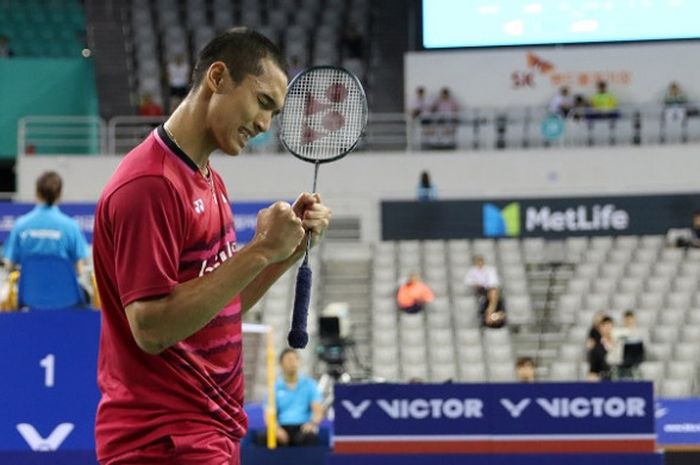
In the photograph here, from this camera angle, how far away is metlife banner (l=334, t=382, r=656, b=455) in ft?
25.3

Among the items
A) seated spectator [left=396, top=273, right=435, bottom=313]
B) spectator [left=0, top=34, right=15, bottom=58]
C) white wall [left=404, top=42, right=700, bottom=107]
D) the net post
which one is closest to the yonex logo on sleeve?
the net post

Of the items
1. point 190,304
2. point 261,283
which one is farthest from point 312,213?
point 190,304

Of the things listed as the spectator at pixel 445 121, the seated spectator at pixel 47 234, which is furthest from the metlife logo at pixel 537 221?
the seated spectator at pixel 47 234

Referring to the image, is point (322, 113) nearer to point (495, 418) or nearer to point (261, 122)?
point (261, 122)

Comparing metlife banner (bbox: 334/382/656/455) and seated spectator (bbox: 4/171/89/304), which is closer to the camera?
seated spectator (bbox: 4/171/89/304)

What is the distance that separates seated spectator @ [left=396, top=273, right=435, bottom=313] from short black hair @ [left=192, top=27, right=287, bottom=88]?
43.5 ft

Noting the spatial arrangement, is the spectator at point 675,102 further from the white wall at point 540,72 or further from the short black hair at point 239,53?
the short black hair at point 239,53

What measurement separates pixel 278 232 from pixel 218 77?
1.10 feet

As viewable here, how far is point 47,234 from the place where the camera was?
6547mm

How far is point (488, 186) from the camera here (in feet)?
63.6

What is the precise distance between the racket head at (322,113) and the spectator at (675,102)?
16224 millimetres

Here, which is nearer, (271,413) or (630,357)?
(271,413)

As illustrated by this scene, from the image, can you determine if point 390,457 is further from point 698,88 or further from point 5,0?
point 5,0

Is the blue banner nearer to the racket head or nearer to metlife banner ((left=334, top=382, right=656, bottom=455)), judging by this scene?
metlife banner ((left=334, top=382, right=656, bottom=455))
